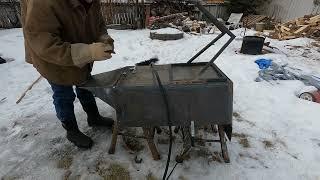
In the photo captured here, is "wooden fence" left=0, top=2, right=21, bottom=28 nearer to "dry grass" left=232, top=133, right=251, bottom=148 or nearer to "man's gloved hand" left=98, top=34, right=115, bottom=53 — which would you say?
"man's gloved hand" left=98, top=34, right=115, bottom=53

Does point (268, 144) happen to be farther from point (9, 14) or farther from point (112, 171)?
point (9, 14)

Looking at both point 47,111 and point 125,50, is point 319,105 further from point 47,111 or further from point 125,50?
point 125,50

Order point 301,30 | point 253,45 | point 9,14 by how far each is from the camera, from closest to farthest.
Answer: point 253,45 < point 301,30 < point 9,14

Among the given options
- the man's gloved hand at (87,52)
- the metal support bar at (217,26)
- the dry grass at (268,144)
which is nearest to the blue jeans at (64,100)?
the man's gloved hand at (87,52)

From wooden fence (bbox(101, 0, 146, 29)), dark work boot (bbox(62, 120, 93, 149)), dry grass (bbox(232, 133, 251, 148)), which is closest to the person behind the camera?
dark work boot (bbox(62, 120, 93, 149))

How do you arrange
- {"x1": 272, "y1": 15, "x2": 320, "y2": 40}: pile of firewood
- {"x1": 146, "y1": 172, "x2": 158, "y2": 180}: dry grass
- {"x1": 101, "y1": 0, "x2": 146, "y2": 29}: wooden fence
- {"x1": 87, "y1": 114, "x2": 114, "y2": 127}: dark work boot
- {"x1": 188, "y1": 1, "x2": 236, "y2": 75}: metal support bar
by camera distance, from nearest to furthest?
{"x1": 188, "y1": 1, "x2": 236, "y2": 75}: metal support bar < {"x1": 146, "y1": 172, "x2": 158, "y2": 180}: dry grass < {"x1": 87, "y1": 114, "x2": 114, "y2": 127}: dark work boot < {"x1": 272, "y1": 15, "x2": 320, "y2": 40}: pile of firewood < {"x1": 101, "y1": 0, "x2": 146, "y2": 29}: wooden fence

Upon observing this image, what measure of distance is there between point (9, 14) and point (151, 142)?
10.1 metres

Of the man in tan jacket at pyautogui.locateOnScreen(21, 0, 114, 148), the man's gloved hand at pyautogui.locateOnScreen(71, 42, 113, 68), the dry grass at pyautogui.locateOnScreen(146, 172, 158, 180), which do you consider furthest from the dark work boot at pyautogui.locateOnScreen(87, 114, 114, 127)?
the man's gloved hand at pyautogui.locateOnScreen(71, 42, 113, 68)

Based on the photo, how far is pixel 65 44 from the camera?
2.29 meters

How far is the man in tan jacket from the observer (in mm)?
2223

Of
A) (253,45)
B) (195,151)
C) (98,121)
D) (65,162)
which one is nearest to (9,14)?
(253,45)

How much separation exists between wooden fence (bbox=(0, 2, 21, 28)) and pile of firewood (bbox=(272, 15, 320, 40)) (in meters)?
9.45

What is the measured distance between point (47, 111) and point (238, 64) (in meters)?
4.04

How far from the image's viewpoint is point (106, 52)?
2354 millimetres
